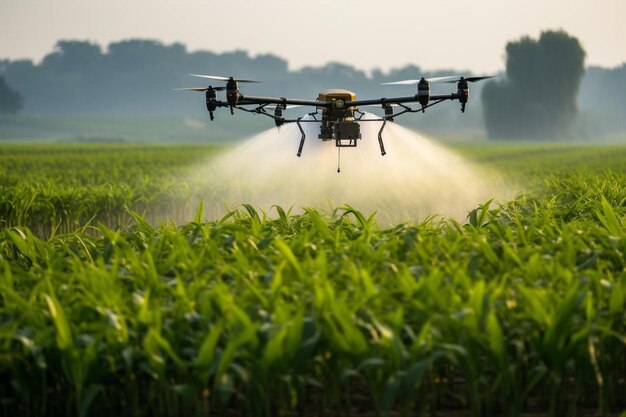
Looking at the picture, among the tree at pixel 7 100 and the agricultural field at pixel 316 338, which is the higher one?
the agricultural field at pixel 316 338

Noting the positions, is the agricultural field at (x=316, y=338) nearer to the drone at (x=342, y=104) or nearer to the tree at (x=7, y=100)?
the drone at (x=342, y=104)

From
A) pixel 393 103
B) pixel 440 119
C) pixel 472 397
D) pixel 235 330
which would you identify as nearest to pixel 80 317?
pixel 235 330

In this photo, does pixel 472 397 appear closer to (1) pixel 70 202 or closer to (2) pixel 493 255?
(2) pixel 493 255

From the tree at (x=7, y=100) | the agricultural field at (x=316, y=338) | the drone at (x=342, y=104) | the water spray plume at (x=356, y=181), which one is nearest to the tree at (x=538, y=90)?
the tree at (x=7, y=100)

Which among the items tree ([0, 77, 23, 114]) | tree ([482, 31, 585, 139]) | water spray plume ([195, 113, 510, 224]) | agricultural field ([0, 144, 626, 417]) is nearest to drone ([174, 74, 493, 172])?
water spray plume ([195, 113, 510, 224])

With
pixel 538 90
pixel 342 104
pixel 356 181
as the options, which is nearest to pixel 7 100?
pixel 538 90

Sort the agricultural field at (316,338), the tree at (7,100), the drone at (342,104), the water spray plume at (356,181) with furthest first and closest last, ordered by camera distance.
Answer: the tree at (7,100) < the water spray plume at (356,181) < the drone at (342,104) < the agricultural field at (316,338)

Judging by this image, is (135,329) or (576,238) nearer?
(135,329)
